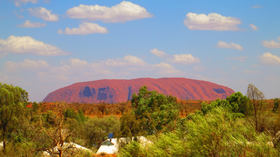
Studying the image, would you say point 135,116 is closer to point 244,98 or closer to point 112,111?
point 244,98

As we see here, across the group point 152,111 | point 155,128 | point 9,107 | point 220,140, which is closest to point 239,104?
point 152,111

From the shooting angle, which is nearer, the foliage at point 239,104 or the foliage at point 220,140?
the foliage at point 220,140

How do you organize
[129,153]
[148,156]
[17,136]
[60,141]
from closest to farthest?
[148,156] < [129,153] < [60,141] < [17,136]

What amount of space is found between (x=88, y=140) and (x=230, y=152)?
145 feet

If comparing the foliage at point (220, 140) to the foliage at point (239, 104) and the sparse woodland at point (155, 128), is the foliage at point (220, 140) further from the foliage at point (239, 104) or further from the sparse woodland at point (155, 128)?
the foliage at point (239, 104)

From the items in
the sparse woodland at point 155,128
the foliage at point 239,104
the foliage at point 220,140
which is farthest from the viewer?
the foliage at point 239,104

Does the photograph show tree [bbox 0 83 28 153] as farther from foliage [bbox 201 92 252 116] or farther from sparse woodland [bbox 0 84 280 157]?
foliage [bbox 201 92 252 116]

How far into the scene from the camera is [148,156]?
15750 mm

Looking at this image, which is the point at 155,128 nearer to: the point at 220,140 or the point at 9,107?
the point at 220,140

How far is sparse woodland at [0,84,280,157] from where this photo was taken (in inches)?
480

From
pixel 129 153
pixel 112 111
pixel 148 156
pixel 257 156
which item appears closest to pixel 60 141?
pixel 129 153

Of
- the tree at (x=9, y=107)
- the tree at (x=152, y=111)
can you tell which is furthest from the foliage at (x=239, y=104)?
the tree at (x=9, y=107)

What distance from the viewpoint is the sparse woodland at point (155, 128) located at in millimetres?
12195

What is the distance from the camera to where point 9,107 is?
37.0 m
